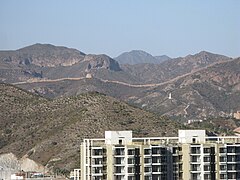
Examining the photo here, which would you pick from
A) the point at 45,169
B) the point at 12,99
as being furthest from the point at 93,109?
the point at 12,99

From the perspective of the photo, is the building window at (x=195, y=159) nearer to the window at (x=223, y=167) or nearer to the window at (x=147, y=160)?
the window at (x=223, y=167)

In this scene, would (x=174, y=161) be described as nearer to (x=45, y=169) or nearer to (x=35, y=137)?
(x=45, y=169)

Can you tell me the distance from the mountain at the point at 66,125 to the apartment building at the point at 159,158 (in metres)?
41.3

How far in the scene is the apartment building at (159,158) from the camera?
57594 mm

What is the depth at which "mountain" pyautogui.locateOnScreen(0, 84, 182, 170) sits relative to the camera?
10931 centimetres

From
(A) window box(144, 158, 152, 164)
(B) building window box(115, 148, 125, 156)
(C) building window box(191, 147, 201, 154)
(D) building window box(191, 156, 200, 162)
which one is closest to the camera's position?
(B) building window box(115, 148, 125, 156)

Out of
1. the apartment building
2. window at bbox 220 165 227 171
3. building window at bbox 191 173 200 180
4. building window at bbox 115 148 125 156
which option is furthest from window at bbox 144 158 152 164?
window at bbox 220 165 227 171

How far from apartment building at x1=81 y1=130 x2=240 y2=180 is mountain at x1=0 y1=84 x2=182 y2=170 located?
1627 inches

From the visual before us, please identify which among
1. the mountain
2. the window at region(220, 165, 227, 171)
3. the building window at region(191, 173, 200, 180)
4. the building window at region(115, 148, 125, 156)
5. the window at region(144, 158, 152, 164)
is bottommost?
the building window at region(191, 173, 200, 180)

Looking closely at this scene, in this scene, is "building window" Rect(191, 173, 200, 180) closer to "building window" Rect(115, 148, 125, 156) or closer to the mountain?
"building window" Rect(115, 148, 125, 156)

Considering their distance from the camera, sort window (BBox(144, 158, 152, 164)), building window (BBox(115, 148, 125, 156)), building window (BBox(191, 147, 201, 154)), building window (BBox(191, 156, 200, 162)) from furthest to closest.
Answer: building window (BBox(191, 156, 200, 162)) → building window (BBox(191, 147, 201, 154)) → window (BBox(144, 158, 152, 164)) → building window (BBox(115, 148, 125, 156))

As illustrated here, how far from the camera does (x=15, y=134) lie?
12775 centimetres

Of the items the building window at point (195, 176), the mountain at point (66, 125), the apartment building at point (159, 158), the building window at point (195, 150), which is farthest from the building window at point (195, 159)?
the mountain at point (66, 125)

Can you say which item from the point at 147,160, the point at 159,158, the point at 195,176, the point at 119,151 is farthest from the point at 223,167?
the point at 119,151
